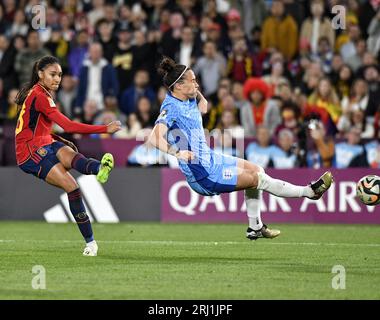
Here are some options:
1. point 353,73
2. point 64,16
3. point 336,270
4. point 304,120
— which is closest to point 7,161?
point 64,16

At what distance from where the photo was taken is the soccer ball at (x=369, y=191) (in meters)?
12.6

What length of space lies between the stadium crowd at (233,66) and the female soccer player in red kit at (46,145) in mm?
6639

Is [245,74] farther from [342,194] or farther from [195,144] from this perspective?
[195,144]

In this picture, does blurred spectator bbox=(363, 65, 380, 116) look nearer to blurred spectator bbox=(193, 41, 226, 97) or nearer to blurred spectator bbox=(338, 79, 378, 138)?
blurred spectator bbox=(338, 79, 378, 138)

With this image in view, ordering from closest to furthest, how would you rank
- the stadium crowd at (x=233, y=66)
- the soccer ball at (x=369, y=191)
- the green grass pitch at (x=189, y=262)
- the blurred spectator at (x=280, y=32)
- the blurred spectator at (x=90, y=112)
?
the green grass pitch at (x=189, y=262), the soccer ball at (x=369, y=191), the stadium crowd at (x=233, y=66), the blurred spectator at (x=90, y=112), the blurred spectator at (x=280, y=32)

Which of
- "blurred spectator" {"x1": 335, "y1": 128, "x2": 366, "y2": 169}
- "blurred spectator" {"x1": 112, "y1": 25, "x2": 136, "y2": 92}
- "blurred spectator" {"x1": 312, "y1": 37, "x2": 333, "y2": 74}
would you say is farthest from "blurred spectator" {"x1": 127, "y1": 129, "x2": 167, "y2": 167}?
"blurred spectator" {"x1": 312, "y1": 37, "x2": 333, "y2": 74}

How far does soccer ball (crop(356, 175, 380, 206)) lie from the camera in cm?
1262

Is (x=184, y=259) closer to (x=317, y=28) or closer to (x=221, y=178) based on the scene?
(x=221, y=178)

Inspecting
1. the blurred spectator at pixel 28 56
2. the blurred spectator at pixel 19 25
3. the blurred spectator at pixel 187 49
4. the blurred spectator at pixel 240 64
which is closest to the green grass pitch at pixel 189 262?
the blurred spectator at pixel 240 64

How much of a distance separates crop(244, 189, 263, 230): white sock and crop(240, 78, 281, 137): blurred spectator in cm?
705

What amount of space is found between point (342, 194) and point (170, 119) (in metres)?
6.55

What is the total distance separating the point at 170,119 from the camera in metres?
12.3

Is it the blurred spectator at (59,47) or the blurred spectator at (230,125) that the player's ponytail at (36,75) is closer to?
the blurred spectator at (230,125)

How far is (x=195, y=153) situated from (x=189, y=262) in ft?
4.15
